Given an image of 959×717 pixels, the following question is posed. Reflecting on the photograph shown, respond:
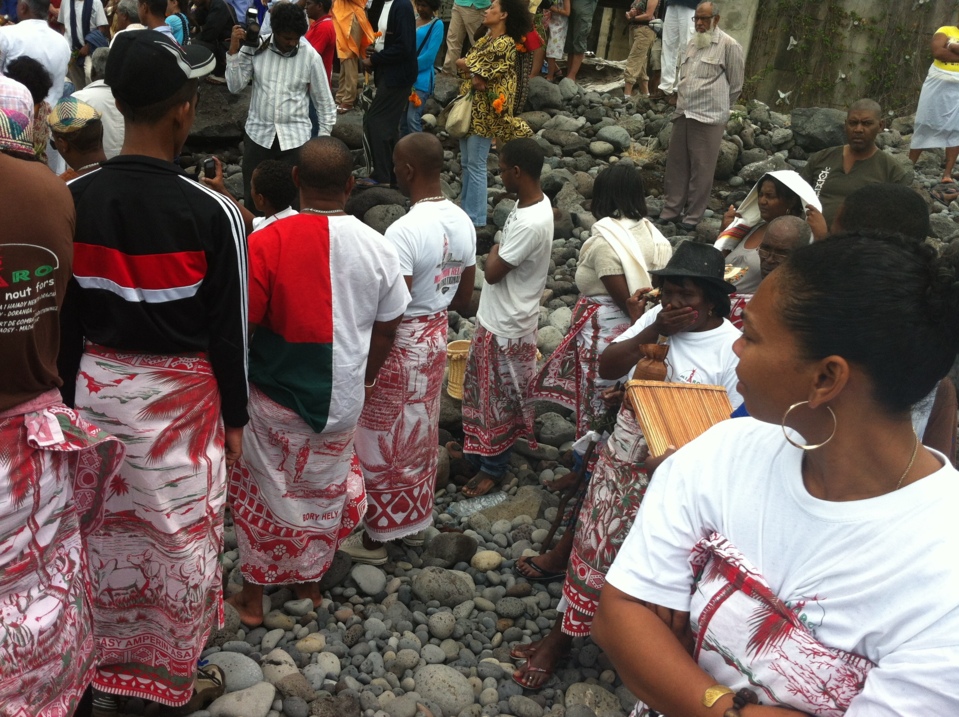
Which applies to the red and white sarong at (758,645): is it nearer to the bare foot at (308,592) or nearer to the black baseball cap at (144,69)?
the black baseball cap at (144,69)

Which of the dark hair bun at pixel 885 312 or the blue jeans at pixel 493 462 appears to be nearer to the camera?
the dark hair bun at pixel 885 312

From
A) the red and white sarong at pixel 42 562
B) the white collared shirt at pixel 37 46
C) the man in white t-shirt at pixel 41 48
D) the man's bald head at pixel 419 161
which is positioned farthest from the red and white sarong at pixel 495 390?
the white collared shirt at pixel 37 46

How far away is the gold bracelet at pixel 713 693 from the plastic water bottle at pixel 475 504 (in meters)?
3.60

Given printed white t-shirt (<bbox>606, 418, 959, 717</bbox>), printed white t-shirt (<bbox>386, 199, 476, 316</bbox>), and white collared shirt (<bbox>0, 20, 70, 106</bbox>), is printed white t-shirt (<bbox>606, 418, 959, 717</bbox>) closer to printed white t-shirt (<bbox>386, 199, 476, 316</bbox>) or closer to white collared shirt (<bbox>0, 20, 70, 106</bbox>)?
printed white t-shirt (<bbox>386, 199, 476, 316</bbox>)

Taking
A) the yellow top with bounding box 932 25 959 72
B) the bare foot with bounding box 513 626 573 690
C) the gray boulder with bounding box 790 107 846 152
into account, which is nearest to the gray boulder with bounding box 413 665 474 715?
the bare foot with bounding box 513 626 573 690

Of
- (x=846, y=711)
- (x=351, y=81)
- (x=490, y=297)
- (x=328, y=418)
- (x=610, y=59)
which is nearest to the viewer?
(x=846, y=711)

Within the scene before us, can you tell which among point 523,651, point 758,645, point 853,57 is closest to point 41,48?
point 523,651

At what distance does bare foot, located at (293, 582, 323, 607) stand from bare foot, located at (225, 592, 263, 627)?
0.64 ft

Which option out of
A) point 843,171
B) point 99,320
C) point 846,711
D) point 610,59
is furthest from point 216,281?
point 610,59

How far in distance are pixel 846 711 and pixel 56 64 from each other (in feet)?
25.0

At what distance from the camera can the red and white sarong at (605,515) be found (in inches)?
129

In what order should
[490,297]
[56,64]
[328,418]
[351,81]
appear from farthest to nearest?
[351,81] → [56,64] → [490,297] → [328,418]

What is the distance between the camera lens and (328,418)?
361cm

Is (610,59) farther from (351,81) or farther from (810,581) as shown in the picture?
(810,581)
